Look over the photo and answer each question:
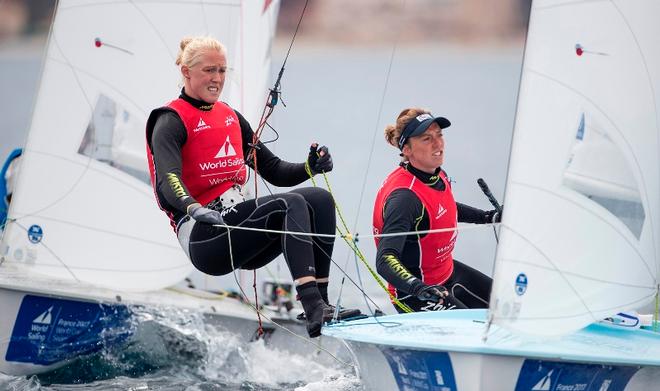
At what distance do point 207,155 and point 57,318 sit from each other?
2.02 meters

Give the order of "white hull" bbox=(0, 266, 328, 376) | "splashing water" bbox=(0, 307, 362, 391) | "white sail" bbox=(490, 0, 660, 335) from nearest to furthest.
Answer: "white sail" bbox=(490, 0, 660, 335) → "splashing water" bbox=(0, 307, 362, 391) → "white hull" bbox=(0, 266, 328, 376)

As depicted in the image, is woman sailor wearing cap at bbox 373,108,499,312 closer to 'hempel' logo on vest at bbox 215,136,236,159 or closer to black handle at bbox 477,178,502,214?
black handle at bbox 477,178,502,214

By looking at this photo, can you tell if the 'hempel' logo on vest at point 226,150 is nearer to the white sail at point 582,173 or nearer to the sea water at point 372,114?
the white sail at point 582,173

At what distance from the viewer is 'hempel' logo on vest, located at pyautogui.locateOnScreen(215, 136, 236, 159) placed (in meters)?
4.40

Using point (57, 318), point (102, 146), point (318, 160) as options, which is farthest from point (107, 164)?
point (318, 160)

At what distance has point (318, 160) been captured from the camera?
14.2ft

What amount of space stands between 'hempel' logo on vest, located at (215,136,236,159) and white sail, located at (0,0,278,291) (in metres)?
2.33

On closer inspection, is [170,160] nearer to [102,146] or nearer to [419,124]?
[419,124]

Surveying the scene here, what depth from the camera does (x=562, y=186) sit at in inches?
154

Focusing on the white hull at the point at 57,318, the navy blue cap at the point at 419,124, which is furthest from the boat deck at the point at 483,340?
the white hull at the point at 57,318

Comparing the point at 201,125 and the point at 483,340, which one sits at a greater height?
the point at 201,125

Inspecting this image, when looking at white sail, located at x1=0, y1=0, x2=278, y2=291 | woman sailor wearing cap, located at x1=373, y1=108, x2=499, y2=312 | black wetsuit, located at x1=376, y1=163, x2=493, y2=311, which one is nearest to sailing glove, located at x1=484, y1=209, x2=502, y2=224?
black wetsuit, located at x1=376, y1=163, x2=493, y2=311

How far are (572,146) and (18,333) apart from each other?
3057 millimetres

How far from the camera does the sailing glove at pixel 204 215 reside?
3941 mm
